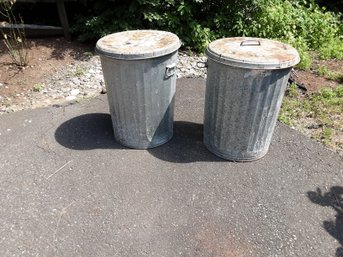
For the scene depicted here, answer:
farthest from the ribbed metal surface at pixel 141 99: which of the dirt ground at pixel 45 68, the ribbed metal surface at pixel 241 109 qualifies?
the dirt ground at pixel 45 68

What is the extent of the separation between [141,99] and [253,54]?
3.51ft

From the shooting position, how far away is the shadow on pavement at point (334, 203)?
2336 mm

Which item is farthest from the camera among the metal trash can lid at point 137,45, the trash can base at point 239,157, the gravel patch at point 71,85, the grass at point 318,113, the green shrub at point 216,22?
the green shrub at point 216,22

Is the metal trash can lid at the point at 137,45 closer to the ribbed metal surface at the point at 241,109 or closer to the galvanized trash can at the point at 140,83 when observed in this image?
the galvanized trash can at the point at 140,83

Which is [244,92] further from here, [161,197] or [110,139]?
[110,139]

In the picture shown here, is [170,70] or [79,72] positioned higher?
[170,70]

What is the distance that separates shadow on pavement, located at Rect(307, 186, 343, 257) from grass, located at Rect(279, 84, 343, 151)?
2.33 ft

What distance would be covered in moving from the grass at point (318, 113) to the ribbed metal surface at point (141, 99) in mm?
1570

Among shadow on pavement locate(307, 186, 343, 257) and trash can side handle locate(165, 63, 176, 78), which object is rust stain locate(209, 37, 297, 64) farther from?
shadow on pavement locate(307, 186, 343, 257)

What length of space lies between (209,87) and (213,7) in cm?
339

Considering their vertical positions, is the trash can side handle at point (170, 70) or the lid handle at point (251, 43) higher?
the lid handle at point (251, 43)

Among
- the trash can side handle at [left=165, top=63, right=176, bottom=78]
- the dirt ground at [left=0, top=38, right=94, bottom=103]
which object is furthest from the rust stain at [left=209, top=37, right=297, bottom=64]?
the dirt ground at [left=0, top=38, right=94, bottom=103]

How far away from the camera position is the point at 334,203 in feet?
8.52

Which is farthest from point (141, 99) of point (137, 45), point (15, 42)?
point (15, 42)
